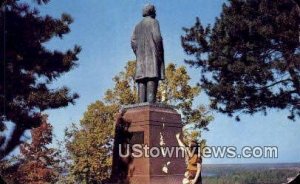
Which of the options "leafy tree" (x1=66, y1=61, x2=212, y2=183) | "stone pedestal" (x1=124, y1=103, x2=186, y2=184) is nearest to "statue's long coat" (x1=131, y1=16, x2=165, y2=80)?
"stone pedestal" (x1=124, y1=103, x2=186, y2=184)

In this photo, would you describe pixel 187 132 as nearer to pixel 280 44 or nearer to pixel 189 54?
pixel 189 54

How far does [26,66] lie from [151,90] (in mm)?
3512

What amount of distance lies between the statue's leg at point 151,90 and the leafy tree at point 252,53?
5.46m

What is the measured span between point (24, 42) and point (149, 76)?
3367mm

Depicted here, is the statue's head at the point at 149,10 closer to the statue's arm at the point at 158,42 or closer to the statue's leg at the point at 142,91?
the statue's arm at the point at 158,42

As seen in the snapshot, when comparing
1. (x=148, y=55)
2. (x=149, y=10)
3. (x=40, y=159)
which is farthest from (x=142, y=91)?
(x=40, y=159)

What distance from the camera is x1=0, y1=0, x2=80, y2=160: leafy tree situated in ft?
31.4

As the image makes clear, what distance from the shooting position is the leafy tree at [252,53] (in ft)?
42.2

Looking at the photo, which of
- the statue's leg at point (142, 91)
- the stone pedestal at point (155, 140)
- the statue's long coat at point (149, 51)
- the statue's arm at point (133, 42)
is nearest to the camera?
the stone pedestal at point (155, 140)

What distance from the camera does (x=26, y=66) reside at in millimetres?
10203

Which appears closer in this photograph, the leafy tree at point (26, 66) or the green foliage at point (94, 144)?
the leafy tree at point (26, 66)

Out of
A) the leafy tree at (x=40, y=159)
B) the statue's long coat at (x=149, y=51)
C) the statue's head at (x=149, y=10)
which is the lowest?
the leafy tree at (x=40, y=159)

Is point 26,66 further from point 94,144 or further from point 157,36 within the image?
point 94,144

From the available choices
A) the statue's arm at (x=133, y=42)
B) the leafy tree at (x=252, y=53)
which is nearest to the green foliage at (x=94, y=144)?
the leafy tree at (x=252, y=53)
